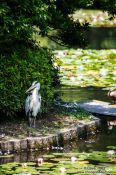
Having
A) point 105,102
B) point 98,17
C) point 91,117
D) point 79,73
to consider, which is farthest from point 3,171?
point 98,17

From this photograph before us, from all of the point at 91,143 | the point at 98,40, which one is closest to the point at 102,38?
the point at 98,40

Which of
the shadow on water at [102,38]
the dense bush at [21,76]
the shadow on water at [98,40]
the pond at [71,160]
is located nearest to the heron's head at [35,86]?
the dense bush at [21,76]

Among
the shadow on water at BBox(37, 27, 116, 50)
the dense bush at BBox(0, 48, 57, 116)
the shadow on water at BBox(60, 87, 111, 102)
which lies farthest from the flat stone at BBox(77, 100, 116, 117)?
the shadow on water at BBox(37, 27, 116, 50)

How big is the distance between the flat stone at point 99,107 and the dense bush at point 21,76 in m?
1.90

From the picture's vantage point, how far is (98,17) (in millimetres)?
50062

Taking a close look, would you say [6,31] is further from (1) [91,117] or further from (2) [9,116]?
(1) [91,117]

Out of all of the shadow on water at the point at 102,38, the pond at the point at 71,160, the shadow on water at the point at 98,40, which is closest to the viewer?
the pond at the point at 71,160

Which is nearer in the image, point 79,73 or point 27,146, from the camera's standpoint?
point 27,146

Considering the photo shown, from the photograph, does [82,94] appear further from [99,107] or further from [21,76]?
[21,76]

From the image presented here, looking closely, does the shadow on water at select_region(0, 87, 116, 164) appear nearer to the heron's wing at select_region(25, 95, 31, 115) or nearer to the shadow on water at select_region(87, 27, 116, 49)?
the heron's wing at select_region(25, 95, 31, 115)

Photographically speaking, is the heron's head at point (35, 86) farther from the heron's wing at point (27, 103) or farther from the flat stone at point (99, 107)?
the flat stone at point (99, 107)

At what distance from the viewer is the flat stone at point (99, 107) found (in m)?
13.6

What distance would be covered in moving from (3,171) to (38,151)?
62.6 inches

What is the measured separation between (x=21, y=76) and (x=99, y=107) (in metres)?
3.28
